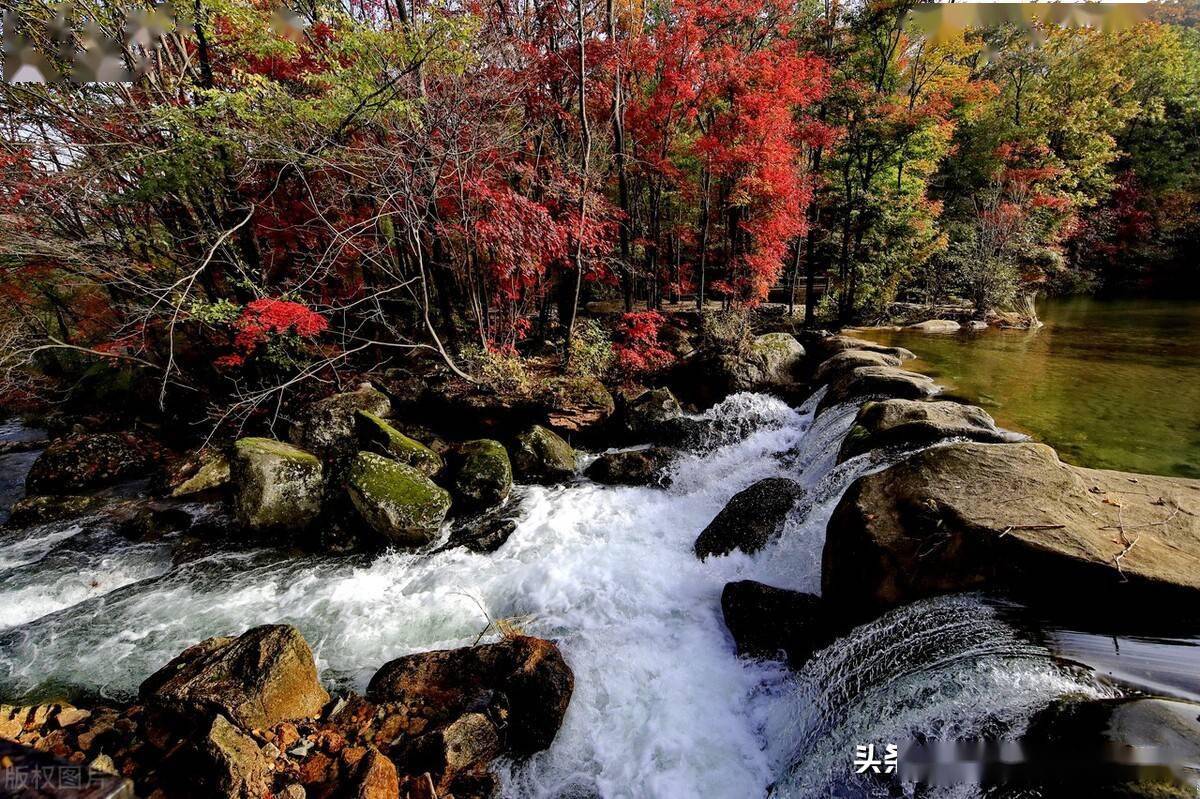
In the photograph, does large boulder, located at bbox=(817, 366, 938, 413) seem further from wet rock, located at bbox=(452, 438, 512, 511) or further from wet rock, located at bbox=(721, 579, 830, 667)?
wet rock, located at bbox=(452, 438, 512, 511)

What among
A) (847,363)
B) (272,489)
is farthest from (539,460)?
(847,363)

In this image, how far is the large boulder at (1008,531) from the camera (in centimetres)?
301

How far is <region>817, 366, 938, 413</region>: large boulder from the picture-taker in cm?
755

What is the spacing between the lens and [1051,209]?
1848 cm

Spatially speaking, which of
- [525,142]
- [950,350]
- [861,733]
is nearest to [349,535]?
[861,733]

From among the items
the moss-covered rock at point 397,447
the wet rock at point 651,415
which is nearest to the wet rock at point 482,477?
the moss-covered rock at point 397,447

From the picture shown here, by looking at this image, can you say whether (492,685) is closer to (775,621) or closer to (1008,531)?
(775,621)

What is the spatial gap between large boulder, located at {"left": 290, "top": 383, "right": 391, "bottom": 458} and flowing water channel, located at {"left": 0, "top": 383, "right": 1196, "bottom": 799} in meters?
2.33

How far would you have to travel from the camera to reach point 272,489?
6.71m

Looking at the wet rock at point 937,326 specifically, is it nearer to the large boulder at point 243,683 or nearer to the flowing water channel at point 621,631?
the flowing water channel at point 621,631

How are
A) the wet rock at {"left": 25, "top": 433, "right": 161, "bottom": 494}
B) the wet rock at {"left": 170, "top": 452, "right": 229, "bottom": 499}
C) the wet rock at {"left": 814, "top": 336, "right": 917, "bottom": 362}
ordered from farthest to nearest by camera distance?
1. the wet rock at {"left": 814, "top": 336, "right": 917, "bottom": 362}
2. the wet rock at {"left": 25, "top": 433, "right": 161, "bottom": 494}
3. the wet rock at {"left": 170, "top": 452, "right": 229, "bottom": 499}

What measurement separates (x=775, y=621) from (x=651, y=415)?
19.1 ft

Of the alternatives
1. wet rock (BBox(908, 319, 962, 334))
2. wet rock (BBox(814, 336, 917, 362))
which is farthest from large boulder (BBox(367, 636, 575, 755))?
wet rock (BBox(908, 319, 962, 334))

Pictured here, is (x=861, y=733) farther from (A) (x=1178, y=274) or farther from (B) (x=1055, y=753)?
(A) (x=1178, y=274)
